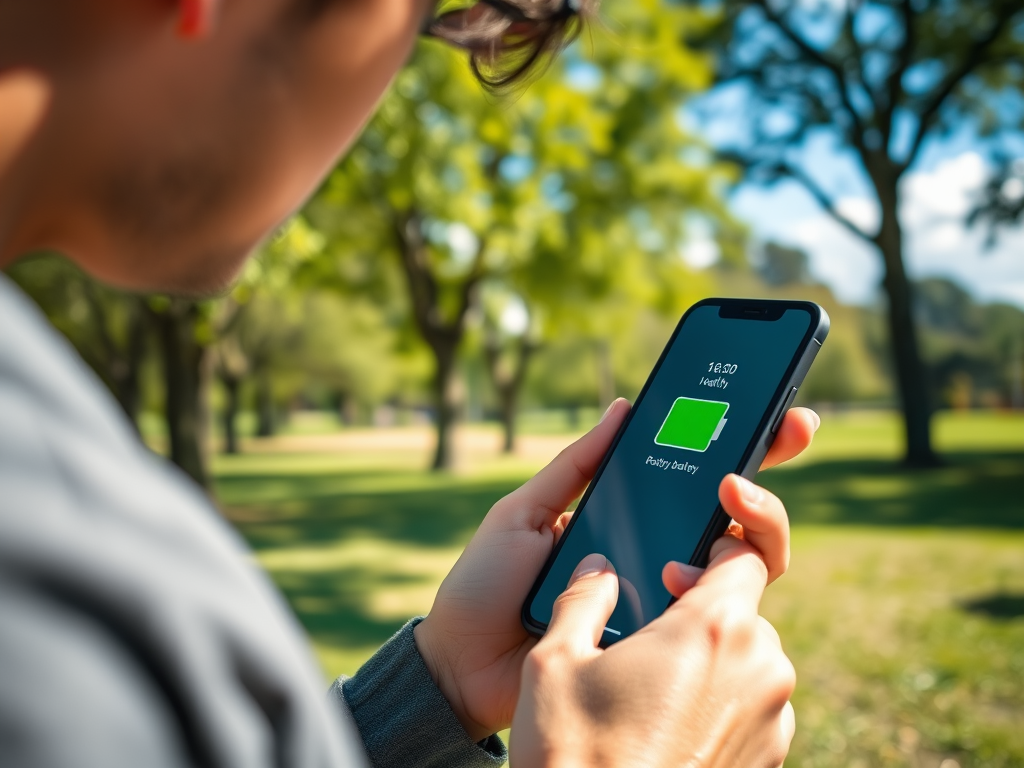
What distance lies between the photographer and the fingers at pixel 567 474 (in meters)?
1.67

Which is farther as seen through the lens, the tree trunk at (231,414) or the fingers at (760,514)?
the tree trunk at (231,414)

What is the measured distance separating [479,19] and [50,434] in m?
0.99

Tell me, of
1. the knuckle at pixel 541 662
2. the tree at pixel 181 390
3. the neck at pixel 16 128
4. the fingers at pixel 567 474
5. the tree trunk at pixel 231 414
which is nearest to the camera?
the neck at pixel 16 128

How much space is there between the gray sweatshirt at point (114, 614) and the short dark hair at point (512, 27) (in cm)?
80

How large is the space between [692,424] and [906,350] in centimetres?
1465

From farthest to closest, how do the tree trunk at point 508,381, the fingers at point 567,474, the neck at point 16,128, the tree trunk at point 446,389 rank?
the tree trunk at point 508,381, the tree trunk at point 446,389, the fingers at point 567,474, the neck at point 16,128

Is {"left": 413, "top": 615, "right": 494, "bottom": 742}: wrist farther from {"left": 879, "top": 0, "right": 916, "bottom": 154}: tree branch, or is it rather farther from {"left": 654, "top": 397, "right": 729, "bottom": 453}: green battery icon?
{"left": 879, "top": 0, "right": 916, "bottom": 154}: tree branch

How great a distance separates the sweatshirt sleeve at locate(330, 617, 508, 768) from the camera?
1.45 meters

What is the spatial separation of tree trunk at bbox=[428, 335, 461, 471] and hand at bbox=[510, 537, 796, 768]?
657 inches

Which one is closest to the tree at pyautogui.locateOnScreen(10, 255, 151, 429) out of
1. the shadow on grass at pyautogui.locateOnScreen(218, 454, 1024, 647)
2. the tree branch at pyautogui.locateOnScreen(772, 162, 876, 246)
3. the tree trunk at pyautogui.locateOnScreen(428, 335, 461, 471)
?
the shadow on grass at pyautogui.locateOnScreen(218, 454, 1024, 647)

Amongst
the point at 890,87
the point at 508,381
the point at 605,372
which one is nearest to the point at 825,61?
the point at 890,87

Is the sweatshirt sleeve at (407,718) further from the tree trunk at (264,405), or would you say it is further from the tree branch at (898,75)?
the tree trunk at (264,405)

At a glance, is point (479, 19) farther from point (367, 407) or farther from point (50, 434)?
point (367, 407)

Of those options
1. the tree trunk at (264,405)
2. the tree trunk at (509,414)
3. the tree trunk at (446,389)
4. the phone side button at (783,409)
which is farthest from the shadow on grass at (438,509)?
the tree trunk at (264,405)
